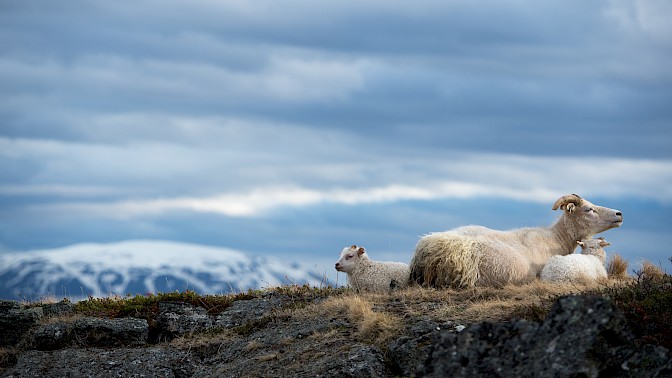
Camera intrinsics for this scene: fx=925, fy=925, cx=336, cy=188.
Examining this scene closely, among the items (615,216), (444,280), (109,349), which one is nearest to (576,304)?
(444,280)

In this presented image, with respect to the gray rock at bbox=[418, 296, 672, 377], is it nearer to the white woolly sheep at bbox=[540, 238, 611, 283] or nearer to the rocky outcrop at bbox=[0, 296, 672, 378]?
the rocky outcrop at bbox=[0, 296, 672, 378]

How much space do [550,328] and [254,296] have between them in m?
10.1

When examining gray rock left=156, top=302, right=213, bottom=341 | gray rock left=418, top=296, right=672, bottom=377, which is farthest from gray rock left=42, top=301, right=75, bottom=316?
gray rock left=418, top=296, right=672, bottom=377

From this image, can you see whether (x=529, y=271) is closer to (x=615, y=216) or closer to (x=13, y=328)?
(x=615, y=216)

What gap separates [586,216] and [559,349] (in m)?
11.5

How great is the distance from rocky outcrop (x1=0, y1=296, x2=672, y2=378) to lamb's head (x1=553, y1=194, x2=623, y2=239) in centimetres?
704

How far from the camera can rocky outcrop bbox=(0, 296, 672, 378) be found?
1020cm

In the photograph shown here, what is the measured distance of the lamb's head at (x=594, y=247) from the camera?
68.0ft

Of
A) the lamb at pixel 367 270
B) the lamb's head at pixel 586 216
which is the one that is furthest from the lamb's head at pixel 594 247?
the lamb at pixel 367 270

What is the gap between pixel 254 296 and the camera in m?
19.5

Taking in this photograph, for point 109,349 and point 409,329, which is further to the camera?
point 109,349

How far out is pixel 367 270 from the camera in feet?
66.3

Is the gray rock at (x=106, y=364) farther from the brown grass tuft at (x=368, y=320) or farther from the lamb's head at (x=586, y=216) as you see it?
the lamb's head at (x=586, y=216)

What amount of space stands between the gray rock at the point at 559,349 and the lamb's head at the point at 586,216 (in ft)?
36.0
